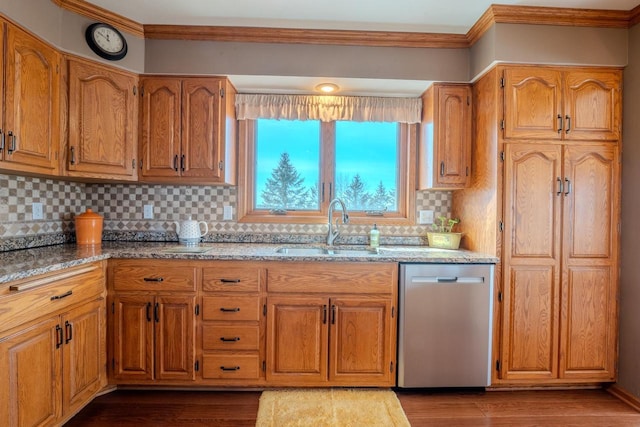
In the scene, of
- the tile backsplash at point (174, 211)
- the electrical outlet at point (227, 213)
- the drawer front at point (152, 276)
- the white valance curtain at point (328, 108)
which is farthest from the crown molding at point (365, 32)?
the drawer front at point (152, 276)

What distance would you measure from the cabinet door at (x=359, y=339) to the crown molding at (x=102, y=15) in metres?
2.23

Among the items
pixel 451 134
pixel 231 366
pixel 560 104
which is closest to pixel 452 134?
pixel 451 134

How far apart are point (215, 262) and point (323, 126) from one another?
1415mm

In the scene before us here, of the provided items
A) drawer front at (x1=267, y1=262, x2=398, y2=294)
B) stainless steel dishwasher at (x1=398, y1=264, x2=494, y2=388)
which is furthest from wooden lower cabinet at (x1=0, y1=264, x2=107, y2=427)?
stainless steel dishwasher at (x1=398, y1=264, x2=494, y2=388)

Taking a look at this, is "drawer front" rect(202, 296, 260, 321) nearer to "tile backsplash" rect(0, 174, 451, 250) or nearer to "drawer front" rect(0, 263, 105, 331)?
"drawer front" rect(0, 263, 105, 331)

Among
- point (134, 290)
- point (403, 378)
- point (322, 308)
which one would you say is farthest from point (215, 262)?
point (403, 378)

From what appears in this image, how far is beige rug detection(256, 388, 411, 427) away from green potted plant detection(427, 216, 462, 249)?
110 cm

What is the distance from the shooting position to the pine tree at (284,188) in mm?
2924

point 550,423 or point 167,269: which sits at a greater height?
point 167,269

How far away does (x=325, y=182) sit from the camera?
115 inches

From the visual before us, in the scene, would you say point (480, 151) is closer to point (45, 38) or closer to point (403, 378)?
point (403, 378)

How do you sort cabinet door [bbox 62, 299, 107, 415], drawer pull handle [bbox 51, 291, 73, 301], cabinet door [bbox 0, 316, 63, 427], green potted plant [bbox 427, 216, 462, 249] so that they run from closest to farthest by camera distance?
cabinet door [bbox 0, 316, 63, 427], drawer pull handle [bbox 51, 291, 73, 301], cabinet door [bbox 62, 299, 107, 415], green potted plant [bbox 427, 216, 462, 249]

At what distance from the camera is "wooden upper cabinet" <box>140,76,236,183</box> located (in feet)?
8.11

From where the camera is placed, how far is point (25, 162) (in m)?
1.94
